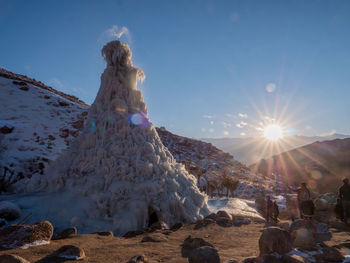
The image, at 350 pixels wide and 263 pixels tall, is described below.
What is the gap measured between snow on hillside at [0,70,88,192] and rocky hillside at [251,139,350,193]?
3920 centimetres

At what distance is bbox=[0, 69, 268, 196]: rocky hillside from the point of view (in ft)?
38.1

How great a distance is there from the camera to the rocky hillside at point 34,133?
11.6 metres

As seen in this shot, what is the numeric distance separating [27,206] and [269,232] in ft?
23.6

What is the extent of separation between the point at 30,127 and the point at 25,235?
16.8 metres

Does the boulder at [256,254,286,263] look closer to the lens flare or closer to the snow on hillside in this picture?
the lens flare

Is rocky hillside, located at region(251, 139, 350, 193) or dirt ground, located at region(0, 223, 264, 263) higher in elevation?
rocky hillside, located at region(251, 139, 350, 193)

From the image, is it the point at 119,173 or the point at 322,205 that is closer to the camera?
the point at 119,173

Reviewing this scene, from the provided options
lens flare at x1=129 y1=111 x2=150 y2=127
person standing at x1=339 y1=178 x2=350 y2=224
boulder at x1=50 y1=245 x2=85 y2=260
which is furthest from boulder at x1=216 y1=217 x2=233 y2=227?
boulder at x1=50 y1=245 x2=85 y2=260

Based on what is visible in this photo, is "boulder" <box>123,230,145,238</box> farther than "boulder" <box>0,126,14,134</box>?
No

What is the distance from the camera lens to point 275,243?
3.01 m

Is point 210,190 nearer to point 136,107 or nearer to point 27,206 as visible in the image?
point 136,107

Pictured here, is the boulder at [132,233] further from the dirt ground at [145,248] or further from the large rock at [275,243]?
the large rock at [275,243]

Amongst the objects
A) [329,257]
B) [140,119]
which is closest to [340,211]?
[329,257]

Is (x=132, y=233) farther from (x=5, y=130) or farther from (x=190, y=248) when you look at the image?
(x=5, y=130)
